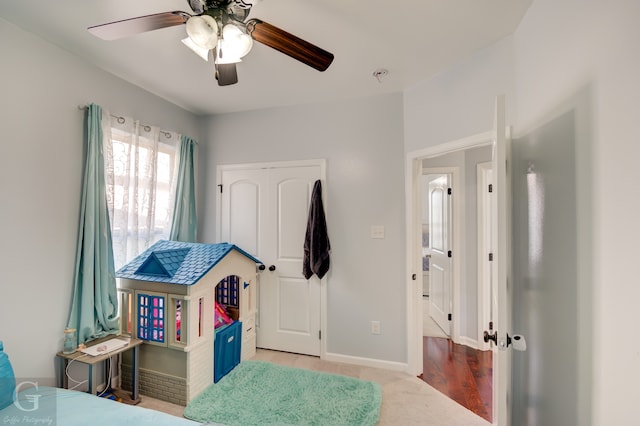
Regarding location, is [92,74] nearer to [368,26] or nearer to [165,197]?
[165,197]

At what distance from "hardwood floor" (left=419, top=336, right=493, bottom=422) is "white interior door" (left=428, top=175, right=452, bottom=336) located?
38 cm

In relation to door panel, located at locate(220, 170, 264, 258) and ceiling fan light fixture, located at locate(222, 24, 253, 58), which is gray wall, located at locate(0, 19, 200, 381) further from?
ceiling fan light fixture, located at locate(222, 24, 253, 58)

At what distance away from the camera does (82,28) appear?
5.72 ft

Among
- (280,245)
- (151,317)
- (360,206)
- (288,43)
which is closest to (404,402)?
(360,206)

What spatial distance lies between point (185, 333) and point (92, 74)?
2.09 metres

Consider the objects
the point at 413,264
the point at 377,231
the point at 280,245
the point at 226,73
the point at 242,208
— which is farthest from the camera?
the point at 242,208

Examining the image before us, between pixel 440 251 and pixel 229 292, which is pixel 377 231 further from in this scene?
pixel 229 292

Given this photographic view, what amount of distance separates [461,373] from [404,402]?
31.0 inches

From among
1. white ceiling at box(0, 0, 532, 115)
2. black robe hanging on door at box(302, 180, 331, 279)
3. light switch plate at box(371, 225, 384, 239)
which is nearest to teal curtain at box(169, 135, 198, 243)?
white ceiling at box(0, 0, 532, 115)

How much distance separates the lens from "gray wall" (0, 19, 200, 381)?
1.67 meters

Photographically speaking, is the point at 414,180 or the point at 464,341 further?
the point at 464,341

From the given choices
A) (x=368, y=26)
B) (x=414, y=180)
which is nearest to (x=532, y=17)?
(x=368, y=26)

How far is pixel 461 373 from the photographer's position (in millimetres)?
2572

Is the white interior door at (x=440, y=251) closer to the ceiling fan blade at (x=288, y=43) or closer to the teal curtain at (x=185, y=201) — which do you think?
the ceiling fan blade at (x=288, y=43)
